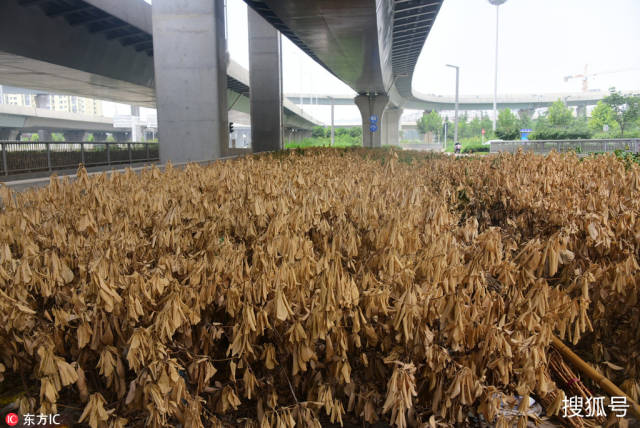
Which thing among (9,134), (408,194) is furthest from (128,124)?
(408,194)

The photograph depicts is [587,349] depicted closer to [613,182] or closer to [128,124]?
[613,182]

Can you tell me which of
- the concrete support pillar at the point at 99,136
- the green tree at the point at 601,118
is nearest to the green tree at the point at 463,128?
the green tree at the point at 601,118

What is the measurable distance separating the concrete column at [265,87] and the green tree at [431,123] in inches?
4137

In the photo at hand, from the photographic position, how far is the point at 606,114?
80.7 metres

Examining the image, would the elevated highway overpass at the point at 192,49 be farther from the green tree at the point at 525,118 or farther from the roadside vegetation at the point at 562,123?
the green tree at the point at 525,118

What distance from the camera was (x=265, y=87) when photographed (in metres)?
34.9

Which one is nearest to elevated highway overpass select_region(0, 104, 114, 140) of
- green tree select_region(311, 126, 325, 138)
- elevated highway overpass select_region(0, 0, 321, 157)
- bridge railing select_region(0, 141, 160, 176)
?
elevated highway overpass select_region(0, 0, 321, 157)

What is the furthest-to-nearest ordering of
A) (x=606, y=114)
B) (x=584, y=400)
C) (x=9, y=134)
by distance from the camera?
(x=606, y=114) < (x=9, y=134) < (x=584, y=400)

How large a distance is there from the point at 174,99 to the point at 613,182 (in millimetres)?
15311

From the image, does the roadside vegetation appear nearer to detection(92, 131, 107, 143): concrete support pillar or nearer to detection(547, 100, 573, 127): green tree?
detection(547, 100, 573, 127): green tree

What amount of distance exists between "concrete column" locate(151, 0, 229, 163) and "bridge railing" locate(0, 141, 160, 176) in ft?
17.6

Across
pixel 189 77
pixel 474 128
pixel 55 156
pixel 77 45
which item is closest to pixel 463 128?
pixel 474 128

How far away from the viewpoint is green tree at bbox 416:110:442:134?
13588cm

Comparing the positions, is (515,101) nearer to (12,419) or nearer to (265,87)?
(265,87)
